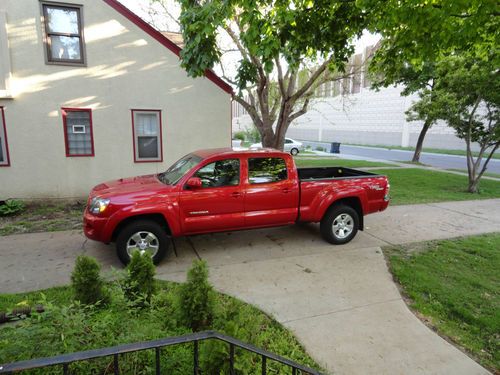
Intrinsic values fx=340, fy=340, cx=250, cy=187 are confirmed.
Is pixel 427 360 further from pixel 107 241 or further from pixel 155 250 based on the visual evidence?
pixel 107 241

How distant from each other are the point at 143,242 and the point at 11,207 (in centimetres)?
527

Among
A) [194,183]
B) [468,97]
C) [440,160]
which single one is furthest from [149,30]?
[440,160]

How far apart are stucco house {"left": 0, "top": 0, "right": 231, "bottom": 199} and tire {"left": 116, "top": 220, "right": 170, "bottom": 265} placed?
507 centimetres

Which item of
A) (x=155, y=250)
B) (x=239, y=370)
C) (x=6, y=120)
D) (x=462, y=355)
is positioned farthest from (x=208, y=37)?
(x=6, y=120)

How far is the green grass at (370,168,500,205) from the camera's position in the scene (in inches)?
418

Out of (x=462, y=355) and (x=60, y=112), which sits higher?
(x=60, y=112)

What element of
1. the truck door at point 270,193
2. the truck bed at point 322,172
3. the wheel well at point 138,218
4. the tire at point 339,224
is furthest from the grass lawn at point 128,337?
the truck bed at point 322,172

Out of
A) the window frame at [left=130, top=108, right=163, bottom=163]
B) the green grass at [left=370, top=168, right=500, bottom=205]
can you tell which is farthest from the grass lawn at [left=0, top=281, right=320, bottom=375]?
the green grass at [left=370, top=168, right=500, bottom=205]

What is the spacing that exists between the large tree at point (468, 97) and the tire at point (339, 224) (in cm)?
713

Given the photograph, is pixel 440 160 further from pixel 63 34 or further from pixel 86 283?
pixel 86 283

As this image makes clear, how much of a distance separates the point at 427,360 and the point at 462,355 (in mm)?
387

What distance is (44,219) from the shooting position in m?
7.84

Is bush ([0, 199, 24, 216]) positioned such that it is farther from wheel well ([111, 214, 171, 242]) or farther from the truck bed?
the truck bed

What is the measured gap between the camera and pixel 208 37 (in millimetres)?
5781
